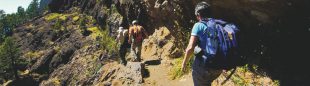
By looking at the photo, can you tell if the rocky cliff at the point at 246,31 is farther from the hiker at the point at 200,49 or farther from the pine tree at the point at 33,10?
the pine tree at the point at 33,10

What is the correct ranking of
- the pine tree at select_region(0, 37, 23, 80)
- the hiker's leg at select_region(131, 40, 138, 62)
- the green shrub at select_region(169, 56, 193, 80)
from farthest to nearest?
the pine tree at select_region(0, 37, 23, 80) < the hiker's leg at select_region(131, 40, 138, 62) < the green shrub at select_region(169, 56, 193, 80)

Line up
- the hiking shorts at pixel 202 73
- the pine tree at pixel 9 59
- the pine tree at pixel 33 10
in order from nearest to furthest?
the hiking shorts at pixel 202 73, the pine tree at pixel 9 59, the pine tree at pixel 33 10

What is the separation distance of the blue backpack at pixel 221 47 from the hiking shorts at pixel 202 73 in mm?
209

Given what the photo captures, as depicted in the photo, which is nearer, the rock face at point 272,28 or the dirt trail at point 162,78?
the rock face at point 272,28

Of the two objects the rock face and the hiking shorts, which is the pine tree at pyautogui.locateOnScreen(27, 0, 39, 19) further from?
the hiking shorts

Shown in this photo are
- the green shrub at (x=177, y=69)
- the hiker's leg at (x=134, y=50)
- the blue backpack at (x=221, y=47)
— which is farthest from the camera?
the hiker's leg at (x=134, y=50)

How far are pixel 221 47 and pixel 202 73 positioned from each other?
63cm

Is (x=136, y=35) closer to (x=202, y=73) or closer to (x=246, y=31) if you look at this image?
(x=246, y=31)

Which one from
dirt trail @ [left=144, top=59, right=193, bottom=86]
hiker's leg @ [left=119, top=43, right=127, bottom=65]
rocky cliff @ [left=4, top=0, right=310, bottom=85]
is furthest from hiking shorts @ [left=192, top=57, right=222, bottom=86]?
hiker's leg @ [left=119, top=43, right=127, bottom=65]

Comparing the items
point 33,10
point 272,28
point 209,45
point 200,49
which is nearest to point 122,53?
point 272,28

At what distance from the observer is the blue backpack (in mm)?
6844

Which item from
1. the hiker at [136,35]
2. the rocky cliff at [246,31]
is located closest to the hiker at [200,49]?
the rocky cliff at [246,31]

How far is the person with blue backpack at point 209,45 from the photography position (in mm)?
6867

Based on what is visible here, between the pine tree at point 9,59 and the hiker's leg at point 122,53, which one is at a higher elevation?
the hiker's leg at point 122,53
